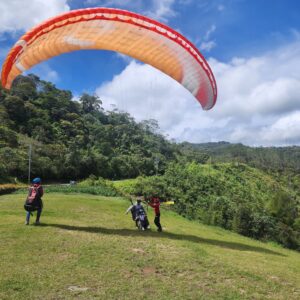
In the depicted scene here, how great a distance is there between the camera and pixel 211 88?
12.8 meters

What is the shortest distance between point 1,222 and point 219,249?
23.8 feet

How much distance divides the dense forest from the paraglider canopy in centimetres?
2142

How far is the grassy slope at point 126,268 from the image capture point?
7020 millimetres

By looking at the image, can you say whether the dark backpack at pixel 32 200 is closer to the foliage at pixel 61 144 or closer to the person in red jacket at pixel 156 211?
the person in red jacket at pixel 156 211

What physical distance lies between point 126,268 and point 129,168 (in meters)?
55.6

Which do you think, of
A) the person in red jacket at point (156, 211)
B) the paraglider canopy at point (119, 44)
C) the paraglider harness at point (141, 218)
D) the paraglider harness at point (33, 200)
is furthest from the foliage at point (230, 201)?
the paraglider harness at point (33, 200)

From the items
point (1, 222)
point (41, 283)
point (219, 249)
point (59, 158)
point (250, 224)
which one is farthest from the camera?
point (59, 158)

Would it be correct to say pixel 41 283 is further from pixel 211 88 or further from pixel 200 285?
pixel 211 88

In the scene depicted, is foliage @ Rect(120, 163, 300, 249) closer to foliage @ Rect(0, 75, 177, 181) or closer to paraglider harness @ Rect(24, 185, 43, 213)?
foliage @ Rect(0, 75, 177, 181)

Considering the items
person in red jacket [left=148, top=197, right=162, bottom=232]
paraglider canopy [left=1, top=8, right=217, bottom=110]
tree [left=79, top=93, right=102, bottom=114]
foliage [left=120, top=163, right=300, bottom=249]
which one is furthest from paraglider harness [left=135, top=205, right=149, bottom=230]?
tree [left=79, top=93, right=102, bottom=114]

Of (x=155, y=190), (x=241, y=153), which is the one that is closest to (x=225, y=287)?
(x=155, y=190)

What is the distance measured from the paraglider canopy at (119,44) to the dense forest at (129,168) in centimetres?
2142

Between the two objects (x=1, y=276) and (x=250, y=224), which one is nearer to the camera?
(x=1, y=276)

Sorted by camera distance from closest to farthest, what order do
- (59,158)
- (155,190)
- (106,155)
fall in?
(155,190) < (59,158) < (106,155)
